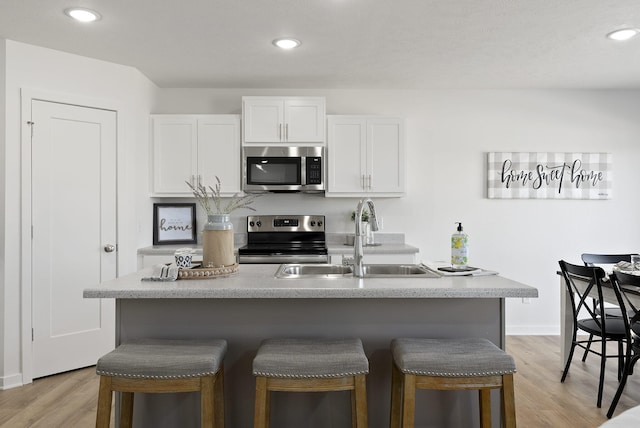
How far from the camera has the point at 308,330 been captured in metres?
2.10

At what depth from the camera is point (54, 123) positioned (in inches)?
131

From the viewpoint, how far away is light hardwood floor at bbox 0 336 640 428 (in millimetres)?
2574

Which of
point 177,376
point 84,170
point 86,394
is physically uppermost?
point 84,170

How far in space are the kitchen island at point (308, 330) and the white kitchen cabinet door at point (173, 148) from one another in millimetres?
2123

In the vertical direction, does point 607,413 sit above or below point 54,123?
below

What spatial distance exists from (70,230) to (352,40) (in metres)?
2.51

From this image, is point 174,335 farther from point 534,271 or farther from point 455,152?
point 534,271

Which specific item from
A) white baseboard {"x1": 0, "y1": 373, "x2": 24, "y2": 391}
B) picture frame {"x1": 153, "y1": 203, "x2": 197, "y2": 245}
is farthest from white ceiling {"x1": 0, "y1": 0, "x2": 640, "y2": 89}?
white baseboard {"x1": 0, "y1": 373, "x2": 24, "y2": 391}

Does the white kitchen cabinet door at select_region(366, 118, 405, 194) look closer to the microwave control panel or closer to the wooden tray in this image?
the microwave control panel

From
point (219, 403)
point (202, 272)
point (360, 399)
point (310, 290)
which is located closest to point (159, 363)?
point (219, 403)

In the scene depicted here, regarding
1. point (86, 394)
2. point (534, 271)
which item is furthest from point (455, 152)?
point (86, 394)

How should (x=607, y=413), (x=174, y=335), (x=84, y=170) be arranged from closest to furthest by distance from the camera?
(x=174, y=335) < (x=607, y=413) < (x=84, y=170)

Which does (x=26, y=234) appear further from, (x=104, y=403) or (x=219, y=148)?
(x=104, y=403)

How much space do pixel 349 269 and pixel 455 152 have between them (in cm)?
258
